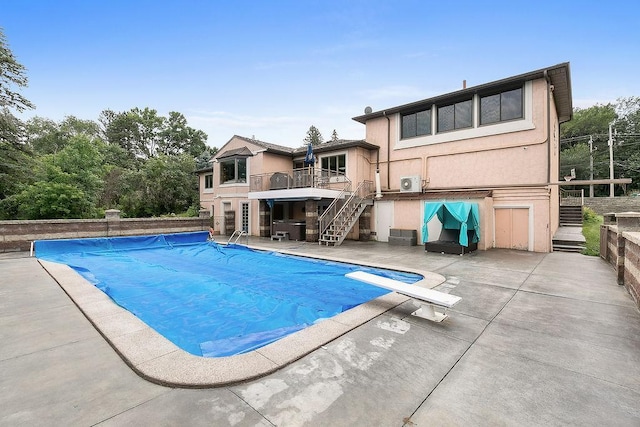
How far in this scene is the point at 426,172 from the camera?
48.5 ft

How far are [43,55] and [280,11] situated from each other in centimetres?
1368

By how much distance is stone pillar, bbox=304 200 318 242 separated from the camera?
49.3ft

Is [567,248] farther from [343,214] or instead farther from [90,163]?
[90,163]

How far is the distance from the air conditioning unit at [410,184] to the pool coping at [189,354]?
33.5 feet

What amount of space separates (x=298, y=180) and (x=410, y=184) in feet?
20.6

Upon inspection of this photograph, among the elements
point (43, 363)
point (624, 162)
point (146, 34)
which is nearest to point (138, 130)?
point (146, 34)

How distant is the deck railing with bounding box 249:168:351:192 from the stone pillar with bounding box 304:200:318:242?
1061 millimetres

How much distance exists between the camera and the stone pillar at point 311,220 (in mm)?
15031

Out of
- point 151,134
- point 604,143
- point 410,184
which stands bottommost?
point 410,184

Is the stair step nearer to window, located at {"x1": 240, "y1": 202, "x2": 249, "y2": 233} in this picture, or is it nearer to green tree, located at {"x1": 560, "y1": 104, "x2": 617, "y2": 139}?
window, located at {"x1": 240, "y1": 202, "x2": 249, "y2": 233}

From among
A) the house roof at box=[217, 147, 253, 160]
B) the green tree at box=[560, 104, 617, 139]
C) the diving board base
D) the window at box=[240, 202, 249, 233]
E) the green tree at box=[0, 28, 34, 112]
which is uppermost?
the green tree at box=[560, 104, 617, 139]

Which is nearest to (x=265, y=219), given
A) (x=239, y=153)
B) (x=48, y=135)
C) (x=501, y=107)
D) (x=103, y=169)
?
(x=239, y=153)

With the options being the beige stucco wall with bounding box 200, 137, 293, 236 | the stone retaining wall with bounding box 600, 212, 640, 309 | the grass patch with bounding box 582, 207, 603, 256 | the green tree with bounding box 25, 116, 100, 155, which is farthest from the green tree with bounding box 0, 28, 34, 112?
the grass patch with bounding box 582, 207, 603, 256

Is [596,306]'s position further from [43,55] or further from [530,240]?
[43,55]
